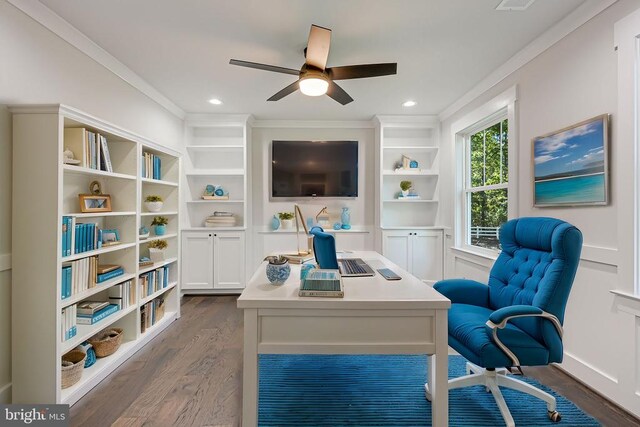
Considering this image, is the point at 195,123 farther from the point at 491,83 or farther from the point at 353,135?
the point at 491,83

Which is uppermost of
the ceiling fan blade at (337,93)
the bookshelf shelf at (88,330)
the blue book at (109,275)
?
the ceiling fan blade at (337,93)

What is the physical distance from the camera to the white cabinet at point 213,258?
153 inches

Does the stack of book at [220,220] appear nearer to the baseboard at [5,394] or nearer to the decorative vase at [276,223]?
the decorative vase at [276,223]

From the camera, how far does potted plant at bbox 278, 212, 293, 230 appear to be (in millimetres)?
4223

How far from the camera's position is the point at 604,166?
1795 mm

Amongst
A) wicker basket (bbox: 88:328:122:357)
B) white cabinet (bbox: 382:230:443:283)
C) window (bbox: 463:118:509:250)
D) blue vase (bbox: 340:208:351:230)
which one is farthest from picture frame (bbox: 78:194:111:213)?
window (bbox: 463:118:509:250)

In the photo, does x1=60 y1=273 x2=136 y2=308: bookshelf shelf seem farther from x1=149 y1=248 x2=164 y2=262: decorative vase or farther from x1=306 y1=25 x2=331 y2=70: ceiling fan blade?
x1=306 y1=25 x2=331 y2=70: ceiling fan blade

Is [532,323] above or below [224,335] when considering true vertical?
above

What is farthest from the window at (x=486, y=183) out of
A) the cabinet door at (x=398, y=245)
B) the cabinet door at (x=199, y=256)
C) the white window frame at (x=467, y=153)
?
the cabinet door at (x=199, y=256)

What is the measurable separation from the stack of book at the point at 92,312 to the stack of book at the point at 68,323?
0.49ft

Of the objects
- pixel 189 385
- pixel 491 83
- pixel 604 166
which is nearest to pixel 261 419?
pixel 189 385

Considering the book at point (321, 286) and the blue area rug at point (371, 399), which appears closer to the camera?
the book at point (321, 286)

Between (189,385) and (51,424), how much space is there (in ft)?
2.28

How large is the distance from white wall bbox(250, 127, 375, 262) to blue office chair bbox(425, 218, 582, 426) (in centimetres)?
250
